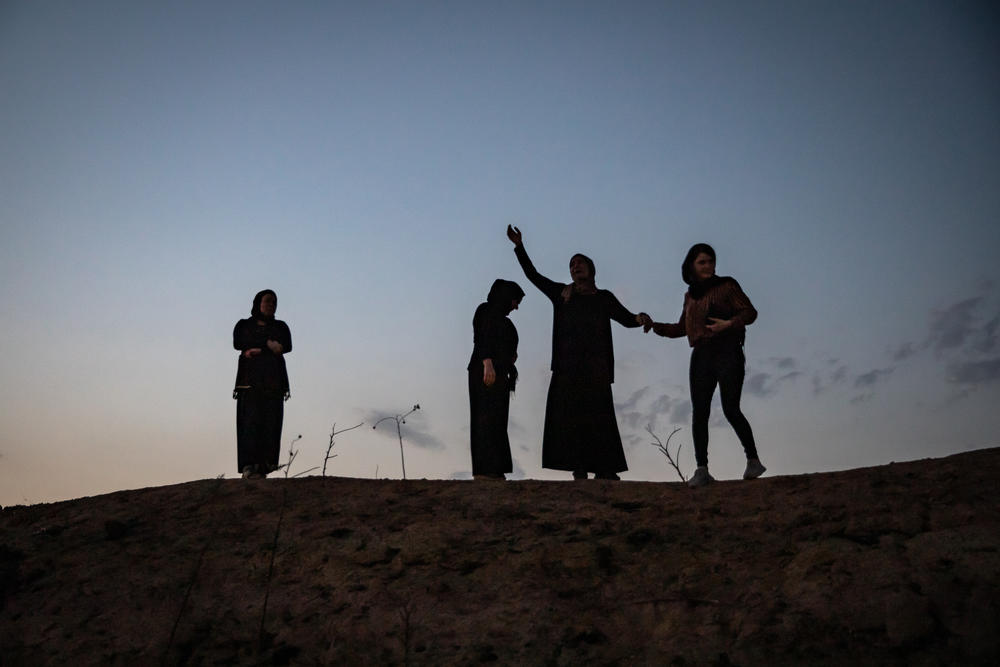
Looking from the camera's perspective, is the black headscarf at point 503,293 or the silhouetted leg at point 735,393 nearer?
the silhouetted leg at point 735,393

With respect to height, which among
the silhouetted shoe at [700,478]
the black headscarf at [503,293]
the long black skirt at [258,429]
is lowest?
the silhouetted shoe at [700,478]

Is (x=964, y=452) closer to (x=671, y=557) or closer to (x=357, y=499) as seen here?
(x=671, y=557)

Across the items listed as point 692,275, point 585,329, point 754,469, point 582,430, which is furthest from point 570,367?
point 754,469

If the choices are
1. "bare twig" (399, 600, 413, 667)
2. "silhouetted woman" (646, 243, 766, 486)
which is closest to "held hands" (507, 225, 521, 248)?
"silhouetted woman" (646, 243, 766, 486)

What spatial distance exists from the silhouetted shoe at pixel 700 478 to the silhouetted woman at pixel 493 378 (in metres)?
2.11

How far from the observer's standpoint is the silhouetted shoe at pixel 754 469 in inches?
213

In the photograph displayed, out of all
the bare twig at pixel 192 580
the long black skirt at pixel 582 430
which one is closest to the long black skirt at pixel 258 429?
the bare twig at pixel 192 580

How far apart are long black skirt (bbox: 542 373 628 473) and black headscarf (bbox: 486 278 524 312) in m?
1.07

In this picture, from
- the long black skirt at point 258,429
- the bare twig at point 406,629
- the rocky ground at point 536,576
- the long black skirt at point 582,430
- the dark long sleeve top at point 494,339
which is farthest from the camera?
the long black skirt at point 258,429

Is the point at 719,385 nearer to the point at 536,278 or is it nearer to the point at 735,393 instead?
the point at 735,393

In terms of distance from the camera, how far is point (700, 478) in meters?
5.41

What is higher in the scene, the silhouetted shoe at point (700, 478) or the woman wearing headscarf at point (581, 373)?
the woman wearing headscarf at point (581, 373)

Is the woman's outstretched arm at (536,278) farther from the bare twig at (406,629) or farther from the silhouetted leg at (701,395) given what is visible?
the bare twig at (406,629)

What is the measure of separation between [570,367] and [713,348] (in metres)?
1.54
